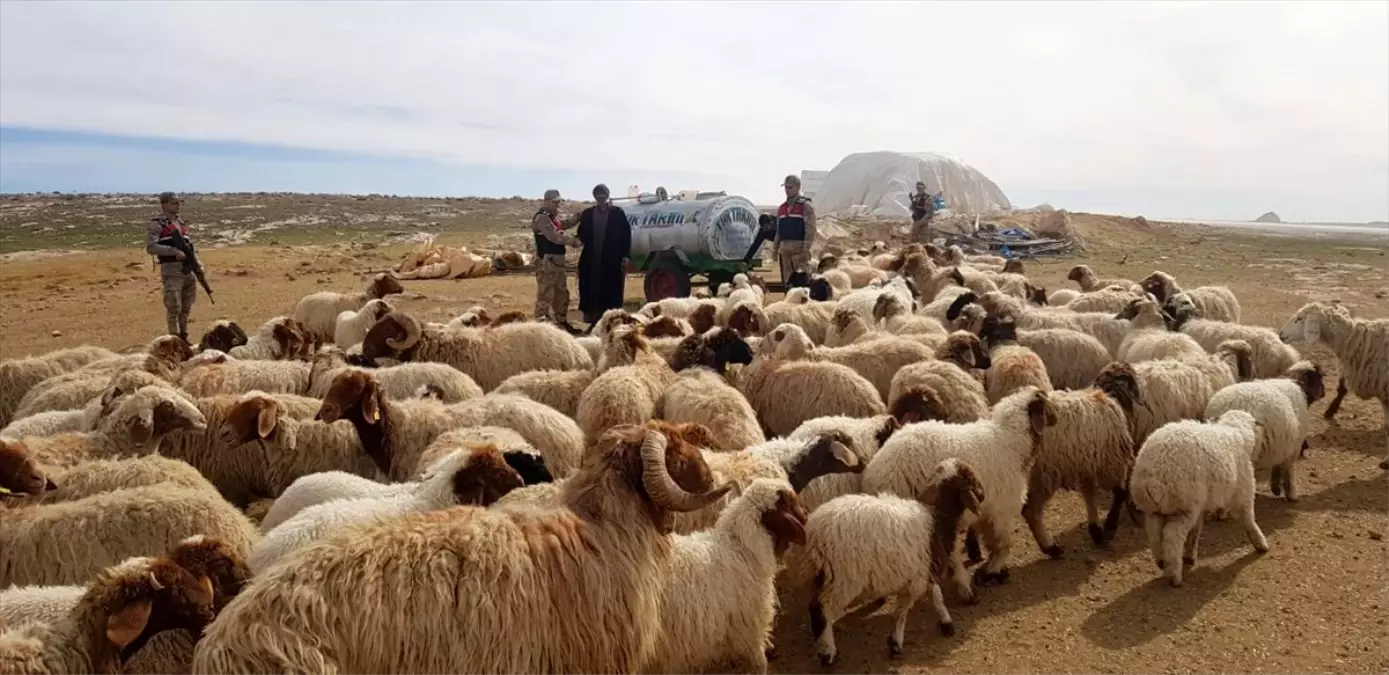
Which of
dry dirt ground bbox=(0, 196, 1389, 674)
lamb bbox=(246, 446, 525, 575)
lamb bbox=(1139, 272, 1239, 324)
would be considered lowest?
dry dirt ground bbox=(0, 196, 1389, 674)

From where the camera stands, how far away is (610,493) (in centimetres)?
411

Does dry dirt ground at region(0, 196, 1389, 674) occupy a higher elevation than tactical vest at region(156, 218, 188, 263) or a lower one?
lower

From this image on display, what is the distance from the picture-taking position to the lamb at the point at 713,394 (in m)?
7.12

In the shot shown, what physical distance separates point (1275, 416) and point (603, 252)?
9423 millimetres

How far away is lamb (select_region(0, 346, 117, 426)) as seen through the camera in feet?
29.6

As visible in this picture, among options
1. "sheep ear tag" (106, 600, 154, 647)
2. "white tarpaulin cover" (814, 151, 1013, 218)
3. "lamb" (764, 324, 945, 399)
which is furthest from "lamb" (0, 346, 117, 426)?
"white tarpaulin cover" (814, 151, 1013, 218)

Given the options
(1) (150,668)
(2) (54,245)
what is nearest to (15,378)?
(1) (150,668)

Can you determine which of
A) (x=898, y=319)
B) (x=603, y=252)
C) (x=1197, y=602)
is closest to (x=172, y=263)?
(x=603, y=252)

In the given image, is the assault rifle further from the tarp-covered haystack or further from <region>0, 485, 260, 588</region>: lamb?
the tarp-covered haystack

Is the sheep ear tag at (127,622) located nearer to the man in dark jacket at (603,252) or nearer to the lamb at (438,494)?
the lamb at (438,494)

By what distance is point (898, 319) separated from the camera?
37.6 feet

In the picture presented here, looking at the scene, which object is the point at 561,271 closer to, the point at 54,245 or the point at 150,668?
the point at 150,668

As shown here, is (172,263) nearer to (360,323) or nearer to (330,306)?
(330,306)

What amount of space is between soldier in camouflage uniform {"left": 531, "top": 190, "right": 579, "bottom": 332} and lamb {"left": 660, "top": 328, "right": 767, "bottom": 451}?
18.6ft
